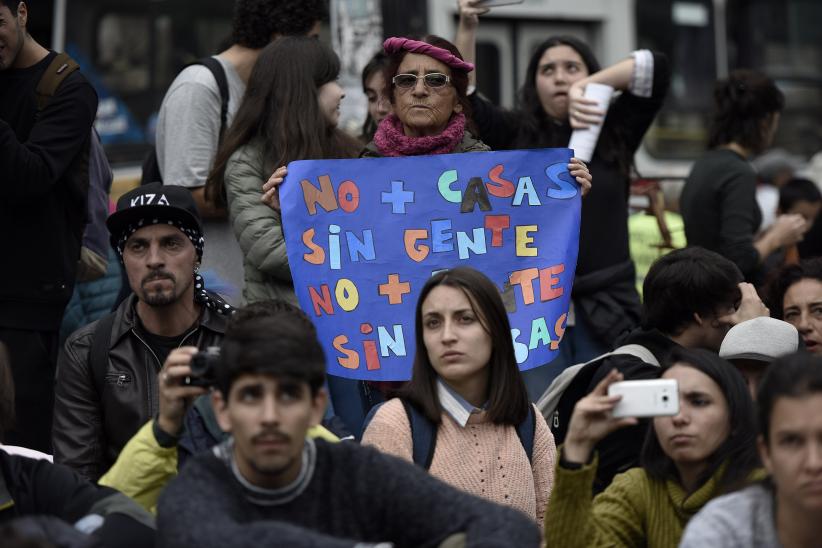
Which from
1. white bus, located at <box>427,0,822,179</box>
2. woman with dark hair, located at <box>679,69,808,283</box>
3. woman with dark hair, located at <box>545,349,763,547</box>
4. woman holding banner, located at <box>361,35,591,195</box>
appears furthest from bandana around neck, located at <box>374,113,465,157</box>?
white bus, located at <box>427,0,822,179</box>

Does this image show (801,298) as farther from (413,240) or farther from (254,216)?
(254,216)

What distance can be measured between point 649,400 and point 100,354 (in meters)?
2.00

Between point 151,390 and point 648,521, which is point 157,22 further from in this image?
point 648,521

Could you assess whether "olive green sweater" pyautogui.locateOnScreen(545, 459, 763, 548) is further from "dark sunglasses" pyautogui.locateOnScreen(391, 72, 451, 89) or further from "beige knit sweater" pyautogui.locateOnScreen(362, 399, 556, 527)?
"dark sunglasses" pyautogui.locateOnScreen(391, 72, 451, 89)

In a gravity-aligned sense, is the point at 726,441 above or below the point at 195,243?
below

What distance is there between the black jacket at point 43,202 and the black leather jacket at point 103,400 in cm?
64

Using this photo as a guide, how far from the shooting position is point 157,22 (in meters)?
9.77

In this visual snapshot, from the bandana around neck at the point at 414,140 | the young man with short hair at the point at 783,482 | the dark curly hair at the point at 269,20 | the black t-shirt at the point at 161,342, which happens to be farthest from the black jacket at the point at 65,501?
the dark curly hair at the point at 269,20

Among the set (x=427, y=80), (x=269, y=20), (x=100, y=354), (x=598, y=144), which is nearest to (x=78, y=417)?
(x=100, y=354)

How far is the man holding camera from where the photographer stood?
546 cm

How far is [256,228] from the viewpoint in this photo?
634cm

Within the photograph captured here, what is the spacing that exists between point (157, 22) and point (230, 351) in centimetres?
593

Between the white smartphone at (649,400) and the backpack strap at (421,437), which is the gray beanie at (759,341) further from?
the white smartphone at (649,400)

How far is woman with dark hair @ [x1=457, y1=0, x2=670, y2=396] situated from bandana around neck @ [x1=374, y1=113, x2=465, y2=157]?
906 mm
